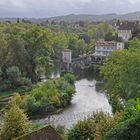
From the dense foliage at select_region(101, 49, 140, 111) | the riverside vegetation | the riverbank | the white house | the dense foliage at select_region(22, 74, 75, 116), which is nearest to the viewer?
the riverside vegetation

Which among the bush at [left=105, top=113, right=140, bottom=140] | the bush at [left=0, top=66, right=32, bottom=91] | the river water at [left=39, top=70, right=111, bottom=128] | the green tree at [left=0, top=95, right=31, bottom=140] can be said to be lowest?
the river water at [left=39, top=70, right=111, bottom=128]

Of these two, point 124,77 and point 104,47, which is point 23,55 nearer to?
point 124,77

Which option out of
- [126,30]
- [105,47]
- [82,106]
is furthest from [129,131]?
[126,30]

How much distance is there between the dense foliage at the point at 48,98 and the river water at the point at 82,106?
3.51ft

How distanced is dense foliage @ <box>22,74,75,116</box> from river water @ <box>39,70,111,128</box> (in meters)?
1.07

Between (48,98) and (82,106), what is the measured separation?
12.8ft

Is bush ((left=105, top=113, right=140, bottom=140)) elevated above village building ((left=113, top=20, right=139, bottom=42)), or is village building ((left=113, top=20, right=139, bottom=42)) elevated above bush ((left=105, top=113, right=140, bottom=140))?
bush ((left=105, top=113, right=140, bottom=140))

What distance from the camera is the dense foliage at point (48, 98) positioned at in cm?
3994

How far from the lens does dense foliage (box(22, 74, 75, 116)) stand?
3994 cm

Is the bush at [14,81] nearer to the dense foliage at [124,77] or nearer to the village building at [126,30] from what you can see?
the dense foliage at [124,77]

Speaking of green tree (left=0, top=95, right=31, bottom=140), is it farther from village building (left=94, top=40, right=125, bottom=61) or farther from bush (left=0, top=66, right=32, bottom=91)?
village building (left=94, top=40, right=125, bottom=61)

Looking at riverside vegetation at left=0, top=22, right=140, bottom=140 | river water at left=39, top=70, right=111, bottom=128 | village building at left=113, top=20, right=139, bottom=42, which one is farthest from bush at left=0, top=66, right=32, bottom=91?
village building at left=113, top=20, right=139, bottom=42

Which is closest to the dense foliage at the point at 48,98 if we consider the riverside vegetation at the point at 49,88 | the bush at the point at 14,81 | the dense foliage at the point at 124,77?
the riverside vegetation at the point at 49,88

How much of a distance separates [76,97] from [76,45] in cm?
3861
